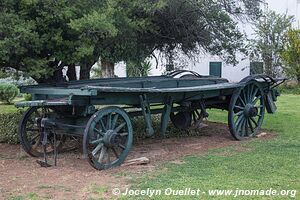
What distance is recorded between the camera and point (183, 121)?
9.85 meters

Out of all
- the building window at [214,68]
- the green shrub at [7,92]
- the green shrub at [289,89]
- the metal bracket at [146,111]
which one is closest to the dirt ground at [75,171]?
the metal bracket at [146,111]

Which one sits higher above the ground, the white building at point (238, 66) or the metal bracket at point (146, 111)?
the white building at point (238, 66)

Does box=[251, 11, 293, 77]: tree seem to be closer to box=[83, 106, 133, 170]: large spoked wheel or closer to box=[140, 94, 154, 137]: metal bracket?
box=[140, 94, 154, 137]: metal bracket

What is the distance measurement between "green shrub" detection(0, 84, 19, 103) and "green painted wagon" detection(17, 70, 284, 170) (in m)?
10.7

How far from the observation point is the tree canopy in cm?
732

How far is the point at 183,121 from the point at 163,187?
15.2 ft

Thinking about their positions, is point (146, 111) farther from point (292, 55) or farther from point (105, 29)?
point (292, 55)

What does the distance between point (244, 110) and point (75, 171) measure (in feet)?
13.0

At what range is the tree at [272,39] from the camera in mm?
23047

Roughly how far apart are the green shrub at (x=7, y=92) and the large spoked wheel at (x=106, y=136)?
41.3ft

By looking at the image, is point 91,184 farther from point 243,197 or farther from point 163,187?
point 243,197

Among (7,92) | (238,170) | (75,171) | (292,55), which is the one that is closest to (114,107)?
(75,171)

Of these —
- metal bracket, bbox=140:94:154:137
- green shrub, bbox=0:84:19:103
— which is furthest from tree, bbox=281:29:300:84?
metal bracket, bbox=140:94:154:137

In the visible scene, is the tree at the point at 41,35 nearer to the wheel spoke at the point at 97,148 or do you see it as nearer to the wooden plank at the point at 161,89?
the wooden plank at the point at 161,89
